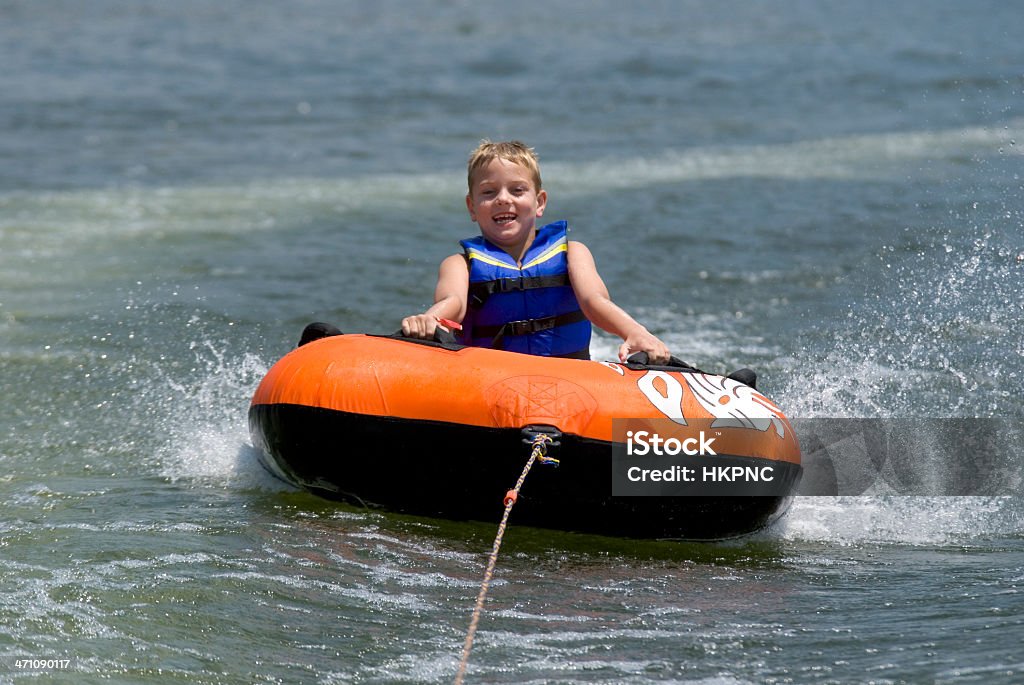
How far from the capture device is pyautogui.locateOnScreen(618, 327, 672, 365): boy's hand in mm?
5312

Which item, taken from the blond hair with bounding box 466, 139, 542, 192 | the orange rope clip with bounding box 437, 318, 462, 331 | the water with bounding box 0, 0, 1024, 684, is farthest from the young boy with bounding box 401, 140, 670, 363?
the water with bounding box 0, 0, 1024, 684

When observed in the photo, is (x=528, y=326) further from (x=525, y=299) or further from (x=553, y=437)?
(x=553, y=437)

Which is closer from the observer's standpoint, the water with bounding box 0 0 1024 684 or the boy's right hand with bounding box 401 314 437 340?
the water with bounding box 0 0 1024 684

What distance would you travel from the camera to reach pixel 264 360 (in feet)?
24.9

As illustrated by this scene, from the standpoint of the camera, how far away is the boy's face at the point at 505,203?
225 inches

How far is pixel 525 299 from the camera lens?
19.2ft

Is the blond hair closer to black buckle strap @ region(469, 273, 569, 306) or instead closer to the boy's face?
the boy's face

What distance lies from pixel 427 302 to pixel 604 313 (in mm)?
3576

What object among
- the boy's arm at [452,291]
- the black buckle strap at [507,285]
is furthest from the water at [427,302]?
the black buckle strap at [507,285]

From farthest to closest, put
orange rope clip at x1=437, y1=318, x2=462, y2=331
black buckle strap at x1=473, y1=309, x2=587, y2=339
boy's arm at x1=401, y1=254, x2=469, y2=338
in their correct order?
black buckle strap at x1=473, y1=309, x2=587, y2=339 → boy's arm at x1=401, y1=254, x2=469, y2=338 → orange rope clip at x1=437, y1=318, x2=462, y2=331

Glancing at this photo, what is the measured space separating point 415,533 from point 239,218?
709 cm

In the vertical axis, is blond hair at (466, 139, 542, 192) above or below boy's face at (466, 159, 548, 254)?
above

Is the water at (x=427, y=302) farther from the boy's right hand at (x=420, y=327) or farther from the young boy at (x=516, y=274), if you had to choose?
the young boy at (x=516, y=274)

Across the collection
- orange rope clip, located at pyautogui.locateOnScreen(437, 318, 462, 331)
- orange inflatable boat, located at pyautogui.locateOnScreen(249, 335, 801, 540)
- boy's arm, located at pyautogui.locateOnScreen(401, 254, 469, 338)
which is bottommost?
orange inflatable boat, located at pyautogui.locateOnScreen(249, 335, 801, 540)
